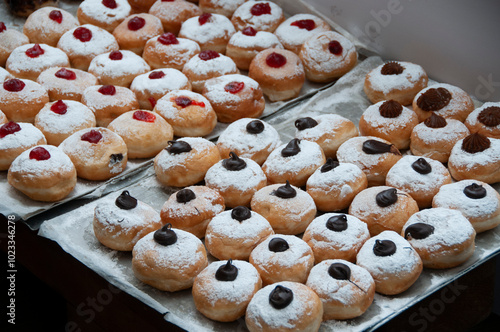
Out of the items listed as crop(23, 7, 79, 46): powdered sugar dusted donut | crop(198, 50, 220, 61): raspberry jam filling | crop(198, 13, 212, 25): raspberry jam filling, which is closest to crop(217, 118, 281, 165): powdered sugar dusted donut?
crop(198, 50, 220, 61): raspberry jam filling

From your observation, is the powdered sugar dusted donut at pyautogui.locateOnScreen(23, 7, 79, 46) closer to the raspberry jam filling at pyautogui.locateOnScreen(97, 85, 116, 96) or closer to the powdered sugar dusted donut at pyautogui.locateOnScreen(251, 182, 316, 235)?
the raspberry jam filling at pyautogui.locateOnScreen(97, 85, 116, 96)

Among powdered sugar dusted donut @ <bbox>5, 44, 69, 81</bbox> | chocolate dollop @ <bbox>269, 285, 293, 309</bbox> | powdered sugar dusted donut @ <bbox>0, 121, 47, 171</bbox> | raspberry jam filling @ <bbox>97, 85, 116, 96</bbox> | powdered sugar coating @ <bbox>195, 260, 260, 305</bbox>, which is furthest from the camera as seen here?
powdered sugar dusted donut @ <bbox>5, 44, 69, 81</bbox>

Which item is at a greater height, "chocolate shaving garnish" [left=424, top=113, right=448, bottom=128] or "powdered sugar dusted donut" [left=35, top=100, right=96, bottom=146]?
"chocolate shaving garnish" [left=424, top=113, right=448, bottom=128]

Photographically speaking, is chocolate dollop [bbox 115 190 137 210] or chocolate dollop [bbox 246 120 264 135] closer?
chocolate dollop [bbox 115 190 137 210]

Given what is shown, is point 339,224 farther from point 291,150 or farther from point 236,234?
point 291,150

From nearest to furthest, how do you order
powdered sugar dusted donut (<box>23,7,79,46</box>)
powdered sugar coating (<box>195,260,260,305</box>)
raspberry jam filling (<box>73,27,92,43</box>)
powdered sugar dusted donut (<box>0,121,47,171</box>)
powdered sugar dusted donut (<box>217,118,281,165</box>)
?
powdered sugar coating (<box>195,260,260,305</box>)
powdered sugar dusted donut (<box>0,121,47,171</box>)
powdered sugar dusted donut (<box>217,118,281,165</box>)
raspberry jam filling (<box>73,27,92,43</box>)
powdered sugar dusted donut (<box>23,7,79,46</box>)

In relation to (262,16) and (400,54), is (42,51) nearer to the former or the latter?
(262,16)
